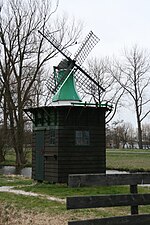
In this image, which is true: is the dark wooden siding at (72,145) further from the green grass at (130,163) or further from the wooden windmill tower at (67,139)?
the green grass at (130,163)

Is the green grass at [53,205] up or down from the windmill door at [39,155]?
down

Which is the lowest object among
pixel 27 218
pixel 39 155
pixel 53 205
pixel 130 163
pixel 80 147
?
pixel 27 218

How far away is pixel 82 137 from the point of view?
16.3m

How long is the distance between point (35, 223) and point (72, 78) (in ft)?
34.9

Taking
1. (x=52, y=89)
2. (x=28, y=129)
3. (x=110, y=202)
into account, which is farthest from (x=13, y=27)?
(x=110, y=202)

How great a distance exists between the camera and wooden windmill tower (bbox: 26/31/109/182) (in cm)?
1593

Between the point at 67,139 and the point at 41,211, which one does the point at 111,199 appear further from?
the point at 67,139

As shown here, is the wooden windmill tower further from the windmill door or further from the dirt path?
the dirt path

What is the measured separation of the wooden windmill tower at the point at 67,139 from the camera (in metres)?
15.9

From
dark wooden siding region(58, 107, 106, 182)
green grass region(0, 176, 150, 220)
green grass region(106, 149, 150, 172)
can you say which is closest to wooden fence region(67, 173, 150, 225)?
green grass region(0, 176, 150, 220)

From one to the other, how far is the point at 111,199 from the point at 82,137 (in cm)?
1021

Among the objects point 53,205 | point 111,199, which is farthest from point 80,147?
point 111,199

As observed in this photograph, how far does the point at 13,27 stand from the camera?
31875 mm

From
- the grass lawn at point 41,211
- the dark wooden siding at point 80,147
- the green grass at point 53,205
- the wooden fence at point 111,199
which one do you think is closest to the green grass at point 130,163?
the dark wooden siding at point 80,147
